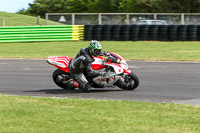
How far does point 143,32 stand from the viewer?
24266mm

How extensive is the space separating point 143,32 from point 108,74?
15071 mm

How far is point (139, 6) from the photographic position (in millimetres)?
53625

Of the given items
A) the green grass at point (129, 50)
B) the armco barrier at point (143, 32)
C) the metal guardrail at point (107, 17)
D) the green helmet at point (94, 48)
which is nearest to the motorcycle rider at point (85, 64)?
the green helmet at point (94, 48)

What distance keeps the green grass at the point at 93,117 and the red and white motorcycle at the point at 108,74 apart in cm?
136

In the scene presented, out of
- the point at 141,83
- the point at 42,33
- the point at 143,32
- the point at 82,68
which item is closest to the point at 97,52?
the point at 82,68

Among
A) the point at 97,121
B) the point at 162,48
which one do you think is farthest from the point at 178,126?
the point at 162,48

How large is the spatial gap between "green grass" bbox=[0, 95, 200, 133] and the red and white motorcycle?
1.36 m

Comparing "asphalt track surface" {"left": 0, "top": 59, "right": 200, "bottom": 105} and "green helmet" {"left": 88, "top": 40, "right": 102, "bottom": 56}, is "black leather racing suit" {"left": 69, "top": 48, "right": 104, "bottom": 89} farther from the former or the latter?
"asphalt track surface" {"left": 0, "top": 59, "right": 200, "bottom": 105}

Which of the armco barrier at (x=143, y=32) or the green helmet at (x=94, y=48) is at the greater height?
the armco barrier at (x=143, y=32)

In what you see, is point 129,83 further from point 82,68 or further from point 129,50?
point 129,50

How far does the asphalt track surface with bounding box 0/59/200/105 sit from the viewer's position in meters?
9.13

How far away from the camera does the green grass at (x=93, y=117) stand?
598cm

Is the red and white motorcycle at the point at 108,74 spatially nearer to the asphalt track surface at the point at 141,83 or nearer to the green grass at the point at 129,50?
the asphalt track surface at the point at 141,83

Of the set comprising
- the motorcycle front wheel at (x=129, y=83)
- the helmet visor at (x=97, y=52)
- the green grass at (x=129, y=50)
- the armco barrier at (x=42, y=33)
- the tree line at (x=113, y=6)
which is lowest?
the motorcycle front wheel at (x=129, y=83)
